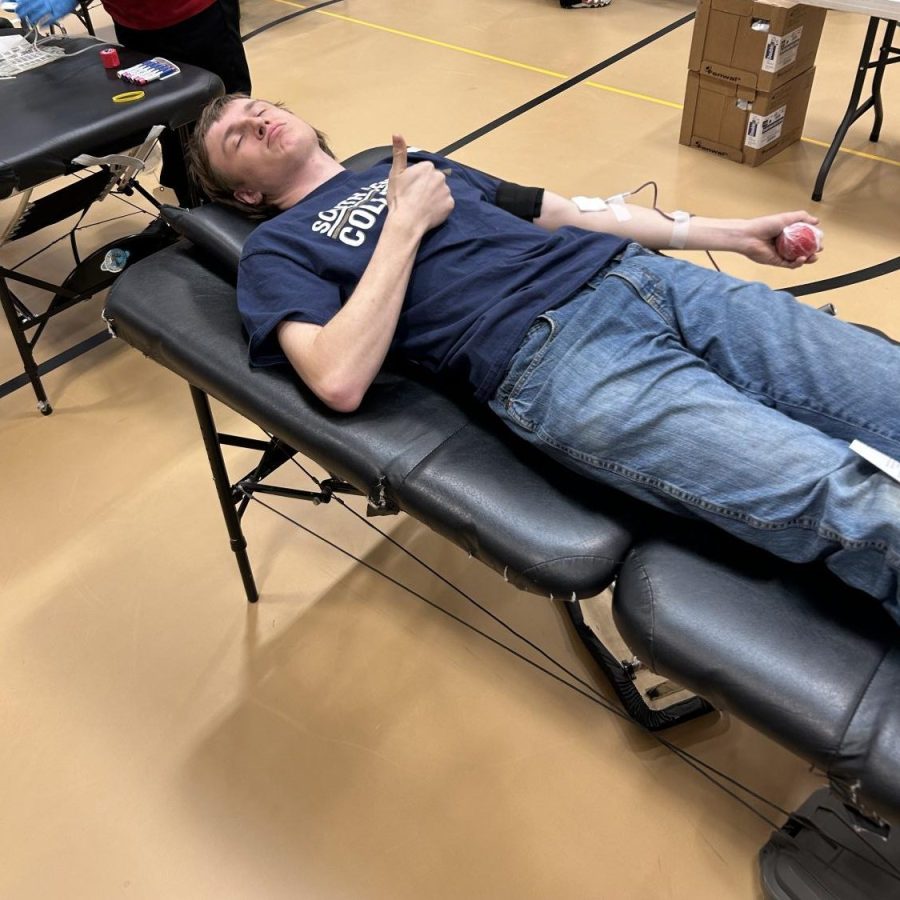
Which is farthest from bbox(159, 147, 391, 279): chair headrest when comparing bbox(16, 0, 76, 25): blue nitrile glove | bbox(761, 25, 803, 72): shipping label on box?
bbox(761, 25, 803, 72): shipping label on box

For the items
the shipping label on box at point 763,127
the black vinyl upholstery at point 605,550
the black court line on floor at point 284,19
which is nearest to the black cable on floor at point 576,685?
the black vinyl upholstery at point 605,550

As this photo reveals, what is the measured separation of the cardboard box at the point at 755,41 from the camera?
283 cm

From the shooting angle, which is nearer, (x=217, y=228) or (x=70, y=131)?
(x=217, y=228)

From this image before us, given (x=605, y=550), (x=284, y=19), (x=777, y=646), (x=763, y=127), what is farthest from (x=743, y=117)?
(x=284, y=19)

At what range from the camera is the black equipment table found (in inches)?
77.5

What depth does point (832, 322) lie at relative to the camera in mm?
1328

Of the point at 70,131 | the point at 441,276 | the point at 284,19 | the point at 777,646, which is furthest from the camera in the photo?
the point at 284,19

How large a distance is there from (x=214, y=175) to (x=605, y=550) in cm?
106

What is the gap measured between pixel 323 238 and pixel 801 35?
2.30 metres

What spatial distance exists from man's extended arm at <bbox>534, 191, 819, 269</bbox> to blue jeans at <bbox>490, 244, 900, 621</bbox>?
0.61 ft

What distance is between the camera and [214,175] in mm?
1649

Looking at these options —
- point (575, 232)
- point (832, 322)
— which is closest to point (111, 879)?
point (575, 232)

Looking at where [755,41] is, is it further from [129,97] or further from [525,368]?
[525,368]

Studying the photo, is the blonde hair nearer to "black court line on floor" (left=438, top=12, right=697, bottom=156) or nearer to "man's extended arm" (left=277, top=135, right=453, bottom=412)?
"man's extended arm" (left=277, top=135, right=453, bottom=412)
